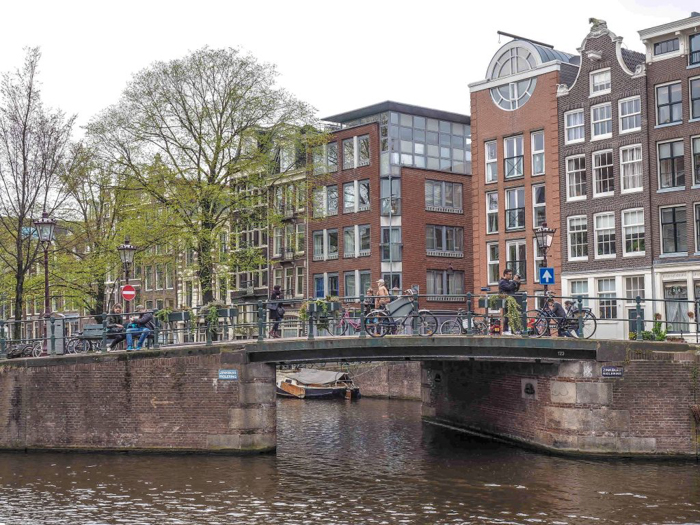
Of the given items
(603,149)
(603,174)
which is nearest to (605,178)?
(603,174)

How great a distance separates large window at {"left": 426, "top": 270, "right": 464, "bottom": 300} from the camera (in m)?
57.6

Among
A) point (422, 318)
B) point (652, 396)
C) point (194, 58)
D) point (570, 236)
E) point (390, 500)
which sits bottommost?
point (390, 500)

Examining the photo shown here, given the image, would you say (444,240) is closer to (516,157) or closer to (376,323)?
(516,157)

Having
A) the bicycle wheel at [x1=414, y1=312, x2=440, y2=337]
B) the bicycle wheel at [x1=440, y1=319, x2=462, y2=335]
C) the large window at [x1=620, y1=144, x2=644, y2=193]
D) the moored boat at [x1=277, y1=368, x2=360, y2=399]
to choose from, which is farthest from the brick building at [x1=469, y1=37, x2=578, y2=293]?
the bicycle wheel at [x1=414, y1=312, x2=440, y2=337]

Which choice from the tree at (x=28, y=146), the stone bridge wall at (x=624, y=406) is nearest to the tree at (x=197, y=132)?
the tree at (x=28, y=146)

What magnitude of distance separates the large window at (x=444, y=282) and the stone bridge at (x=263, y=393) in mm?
28290

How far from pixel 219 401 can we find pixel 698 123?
2418cm

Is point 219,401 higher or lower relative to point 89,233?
lower

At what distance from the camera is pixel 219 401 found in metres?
27.0

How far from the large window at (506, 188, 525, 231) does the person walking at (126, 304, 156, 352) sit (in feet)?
80.1

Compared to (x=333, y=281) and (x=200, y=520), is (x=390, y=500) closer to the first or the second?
(x=200, y=520)

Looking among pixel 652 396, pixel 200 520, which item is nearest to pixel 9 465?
pixel 200 520

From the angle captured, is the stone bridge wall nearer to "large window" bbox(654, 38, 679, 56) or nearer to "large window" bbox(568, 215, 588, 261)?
"large window" bbox(568, 215, 588, 261)

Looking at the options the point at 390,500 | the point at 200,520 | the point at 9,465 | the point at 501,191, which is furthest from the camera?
the point at 501,191
